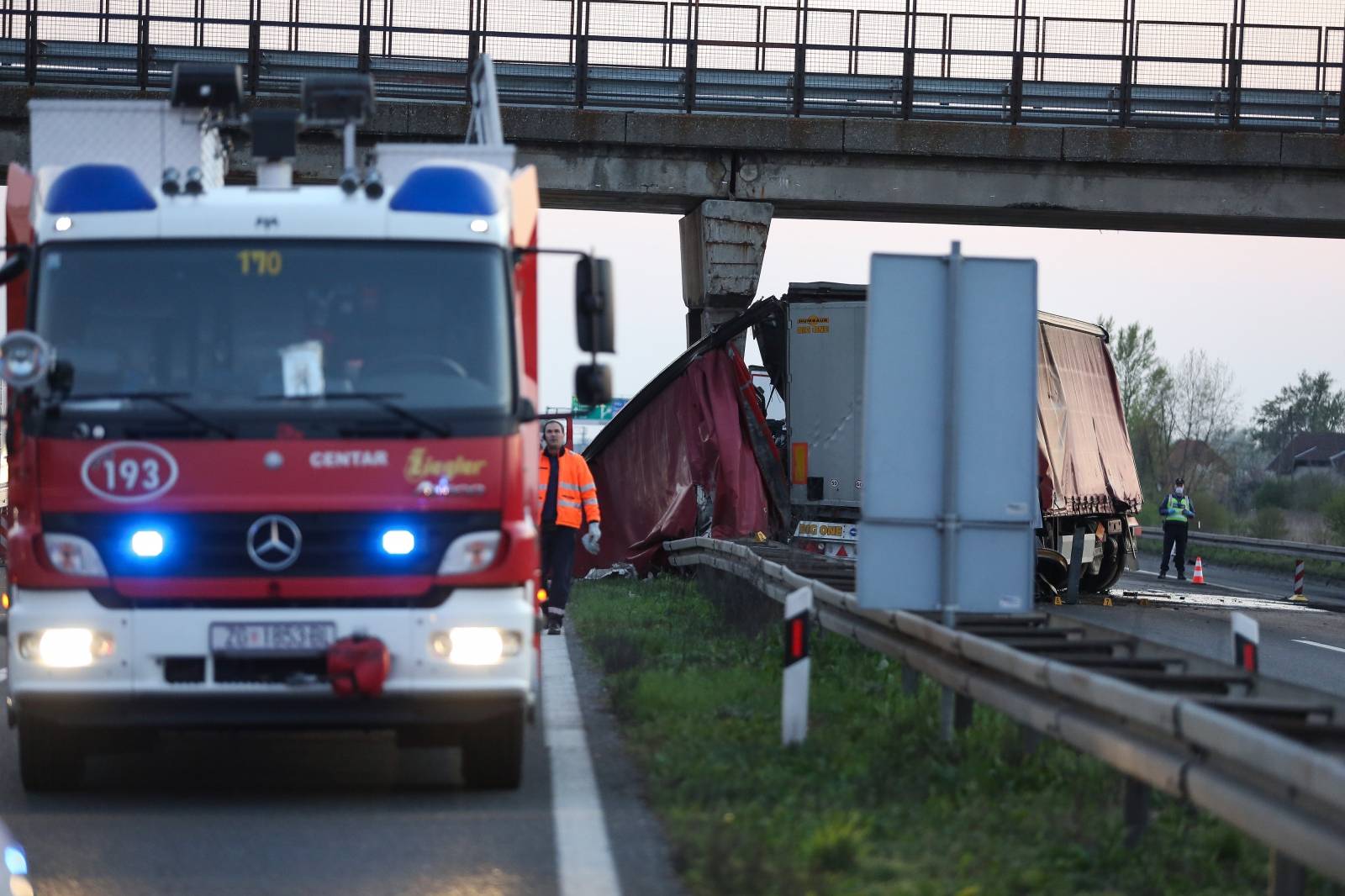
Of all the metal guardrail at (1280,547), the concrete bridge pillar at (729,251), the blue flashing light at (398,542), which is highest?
the concrete bridge pillar at (729,251)

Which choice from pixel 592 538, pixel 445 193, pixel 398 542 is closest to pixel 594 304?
pixel 445 193

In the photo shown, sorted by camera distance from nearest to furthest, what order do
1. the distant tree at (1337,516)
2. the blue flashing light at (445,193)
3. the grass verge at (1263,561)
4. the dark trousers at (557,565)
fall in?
the blue flashing light at (445,193) → the dark trousers at (557,565) → the grass verge at (1263,561) → the distant tree at (1337,516)

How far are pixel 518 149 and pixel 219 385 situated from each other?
60.5ft

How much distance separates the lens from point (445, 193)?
27.4 feet

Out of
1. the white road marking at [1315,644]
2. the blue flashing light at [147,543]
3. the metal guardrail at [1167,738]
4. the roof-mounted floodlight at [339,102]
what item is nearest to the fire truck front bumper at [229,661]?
the blue flashing light at [147,543]

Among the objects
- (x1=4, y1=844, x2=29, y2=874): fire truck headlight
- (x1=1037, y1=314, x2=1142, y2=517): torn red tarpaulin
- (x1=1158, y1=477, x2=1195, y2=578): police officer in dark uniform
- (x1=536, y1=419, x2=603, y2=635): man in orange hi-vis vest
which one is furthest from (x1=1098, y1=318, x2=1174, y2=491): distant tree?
(x1=4, y1=844, x2=29, y2=874): fire truck headlight

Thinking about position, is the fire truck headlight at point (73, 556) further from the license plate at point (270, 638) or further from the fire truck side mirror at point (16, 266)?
the fire truck side mirror at point (16, 266)

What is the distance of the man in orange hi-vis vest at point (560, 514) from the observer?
50.8 ft

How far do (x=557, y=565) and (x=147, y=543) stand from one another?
8000 millimetres

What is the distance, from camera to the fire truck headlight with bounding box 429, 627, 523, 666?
7.88 m

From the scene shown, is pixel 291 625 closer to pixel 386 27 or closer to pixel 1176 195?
pixel 386 27

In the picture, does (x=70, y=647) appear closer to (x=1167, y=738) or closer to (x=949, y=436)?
(x=949, y=436)

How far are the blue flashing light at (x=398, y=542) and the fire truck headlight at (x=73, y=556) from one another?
3.66 feet

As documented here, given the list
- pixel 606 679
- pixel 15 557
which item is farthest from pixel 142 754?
pixel 606 679
